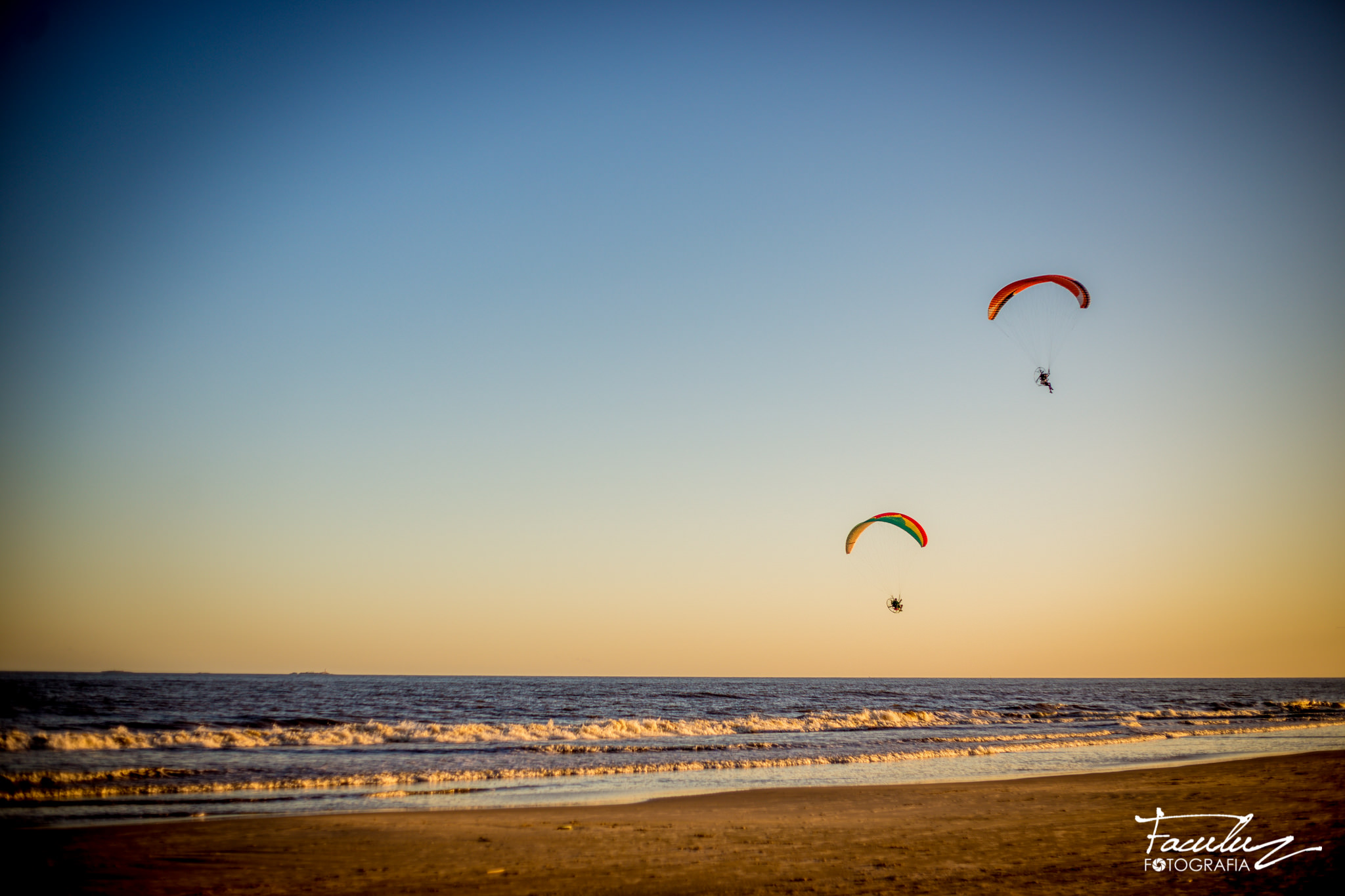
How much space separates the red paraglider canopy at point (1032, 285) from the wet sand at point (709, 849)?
1319 centimetres

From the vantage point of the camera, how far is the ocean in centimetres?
1394

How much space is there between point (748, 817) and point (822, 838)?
6.07 feet

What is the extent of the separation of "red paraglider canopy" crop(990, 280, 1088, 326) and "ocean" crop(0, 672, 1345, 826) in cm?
1264

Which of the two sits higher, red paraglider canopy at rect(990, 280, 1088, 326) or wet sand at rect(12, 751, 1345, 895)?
red paraglider canopy at rect(990, 280, 1088, 326)

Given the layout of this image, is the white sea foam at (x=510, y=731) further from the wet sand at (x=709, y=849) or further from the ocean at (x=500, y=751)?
the wet sand at (x=709, y=849)

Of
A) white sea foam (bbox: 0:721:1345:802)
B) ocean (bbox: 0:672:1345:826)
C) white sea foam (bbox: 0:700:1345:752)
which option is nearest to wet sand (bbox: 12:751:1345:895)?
ocean (bbox: 0:672:1345:826)

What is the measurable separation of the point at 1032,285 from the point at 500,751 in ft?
67.9

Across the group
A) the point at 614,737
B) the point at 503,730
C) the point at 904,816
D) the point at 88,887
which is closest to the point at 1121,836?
the point at 904,816

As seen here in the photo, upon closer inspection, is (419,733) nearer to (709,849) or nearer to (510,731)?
(510,731)

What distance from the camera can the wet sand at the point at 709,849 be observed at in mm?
8031

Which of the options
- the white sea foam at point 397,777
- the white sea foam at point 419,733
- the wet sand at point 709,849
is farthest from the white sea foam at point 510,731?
the wet sand at point 709,849

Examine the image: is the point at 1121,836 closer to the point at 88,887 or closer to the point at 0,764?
the point at 88,887

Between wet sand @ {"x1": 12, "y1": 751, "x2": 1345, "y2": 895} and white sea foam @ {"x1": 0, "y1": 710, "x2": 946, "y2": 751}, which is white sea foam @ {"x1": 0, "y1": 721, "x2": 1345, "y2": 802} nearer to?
wet sand @ {"x1": 12, "y1": 751, "x2": 1345, "y2": 895}

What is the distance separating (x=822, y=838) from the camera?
33.6ft
